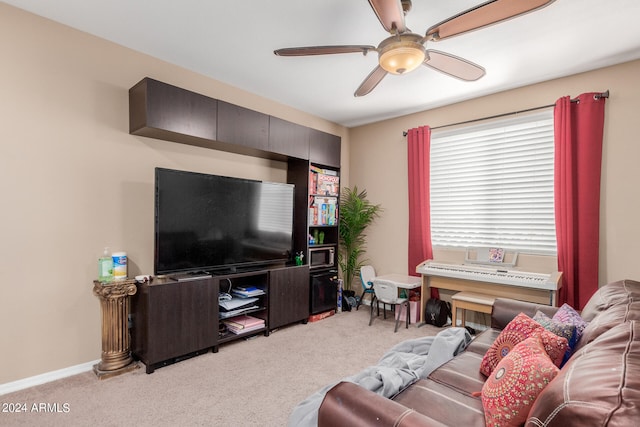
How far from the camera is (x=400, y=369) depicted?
1.76 m

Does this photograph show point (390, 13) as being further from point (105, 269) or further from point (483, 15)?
point (105, 269)

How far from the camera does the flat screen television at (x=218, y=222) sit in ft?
9.03

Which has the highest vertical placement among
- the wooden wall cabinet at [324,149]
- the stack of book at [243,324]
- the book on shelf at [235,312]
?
the wooden wall cabinet at [324,149]

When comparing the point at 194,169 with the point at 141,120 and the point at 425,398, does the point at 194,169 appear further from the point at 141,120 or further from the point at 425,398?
the point at 425,398

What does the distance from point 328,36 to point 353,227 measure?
2666 mm

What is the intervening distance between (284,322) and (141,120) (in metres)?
2.48

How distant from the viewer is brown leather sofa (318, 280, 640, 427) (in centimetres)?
71

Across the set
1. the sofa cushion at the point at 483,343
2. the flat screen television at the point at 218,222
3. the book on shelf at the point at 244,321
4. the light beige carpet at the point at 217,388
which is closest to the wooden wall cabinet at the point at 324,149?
the flat screen television at the point at 218,222

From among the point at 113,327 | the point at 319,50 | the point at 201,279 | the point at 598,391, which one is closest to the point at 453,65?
the point at 319,50

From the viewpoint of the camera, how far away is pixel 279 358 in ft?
9.33

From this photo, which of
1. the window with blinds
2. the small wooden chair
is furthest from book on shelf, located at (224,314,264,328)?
the window with blinds

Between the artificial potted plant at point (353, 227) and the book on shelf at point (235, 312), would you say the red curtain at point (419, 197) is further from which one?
the book on shelf at point (235, 312)

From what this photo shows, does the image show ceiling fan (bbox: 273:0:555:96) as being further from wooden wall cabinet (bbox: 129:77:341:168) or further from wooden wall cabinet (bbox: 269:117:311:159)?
wooden wall cabinet (bbox: 269:117:311:159)

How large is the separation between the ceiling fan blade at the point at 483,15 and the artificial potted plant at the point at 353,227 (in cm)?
294
